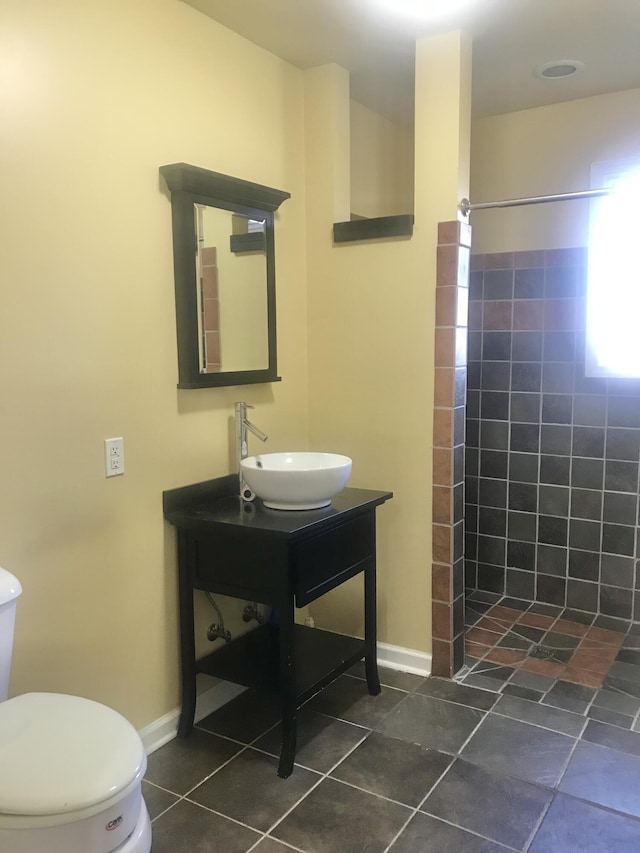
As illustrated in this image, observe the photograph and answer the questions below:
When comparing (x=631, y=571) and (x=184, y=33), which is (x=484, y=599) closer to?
(x=631, y=571)

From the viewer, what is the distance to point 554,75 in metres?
2.91

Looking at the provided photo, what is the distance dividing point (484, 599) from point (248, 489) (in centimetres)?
171

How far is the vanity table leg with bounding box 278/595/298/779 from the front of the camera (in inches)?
82.4

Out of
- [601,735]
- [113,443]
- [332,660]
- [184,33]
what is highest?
[184,33]

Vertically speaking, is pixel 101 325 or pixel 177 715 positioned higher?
pixel 101 325

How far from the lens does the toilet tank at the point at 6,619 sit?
1.63m

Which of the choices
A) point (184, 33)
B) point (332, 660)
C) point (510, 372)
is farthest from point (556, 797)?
point (184, 33)

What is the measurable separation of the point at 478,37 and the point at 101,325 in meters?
1.75

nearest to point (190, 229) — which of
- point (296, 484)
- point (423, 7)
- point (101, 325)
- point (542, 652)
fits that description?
point (101, 325)

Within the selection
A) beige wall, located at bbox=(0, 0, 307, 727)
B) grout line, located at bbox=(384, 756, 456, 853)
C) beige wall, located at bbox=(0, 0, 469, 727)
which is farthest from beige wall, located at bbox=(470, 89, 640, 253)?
grout line, located at bbox=(384, 756, 456, 853)

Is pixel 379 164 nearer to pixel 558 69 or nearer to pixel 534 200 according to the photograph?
pixel 558 69

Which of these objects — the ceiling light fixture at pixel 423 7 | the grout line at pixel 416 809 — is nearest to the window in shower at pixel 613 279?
the ceiling light fixture at pixel 423 7

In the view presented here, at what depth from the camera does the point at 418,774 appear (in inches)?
84.0

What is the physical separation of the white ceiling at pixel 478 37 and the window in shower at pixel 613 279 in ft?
1.33
